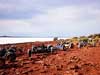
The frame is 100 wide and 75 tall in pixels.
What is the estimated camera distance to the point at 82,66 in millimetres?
21484

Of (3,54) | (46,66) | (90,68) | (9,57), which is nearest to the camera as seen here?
(90,68)

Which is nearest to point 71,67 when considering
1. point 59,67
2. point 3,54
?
point 59,67

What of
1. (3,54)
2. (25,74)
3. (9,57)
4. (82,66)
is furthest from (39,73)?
(3,54)

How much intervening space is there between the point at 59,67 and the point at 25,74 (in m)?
3.88

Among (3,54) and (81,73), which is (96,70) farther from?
(3,54)

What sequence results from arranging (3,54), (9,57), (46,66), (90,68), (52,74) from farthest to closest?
(3,54) < (9,57) < (46,66) < (90,68) < (52,74)

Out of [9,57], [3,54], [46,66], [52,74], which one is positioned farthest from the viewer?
[3,54]

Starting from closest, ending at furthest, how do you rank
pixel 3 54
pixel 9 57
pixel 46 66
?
pixel 46 66, pixel 9 57, pixel 3 54

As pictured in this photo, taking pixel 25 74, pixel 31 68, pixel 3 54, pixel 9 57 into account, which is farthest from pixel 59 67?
pixel 3 54

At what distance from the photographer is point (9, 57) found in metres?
26.4

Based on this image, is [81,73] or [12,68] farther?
[12,68]

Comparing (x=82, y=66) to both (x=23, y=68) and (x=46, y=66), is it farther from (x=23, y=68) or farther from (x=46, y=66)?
(x=23, y=68)

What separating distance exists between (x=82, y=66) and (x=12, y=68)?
6296 mm

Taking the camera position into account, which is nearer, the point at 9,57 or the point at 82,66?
the point at 82,66
